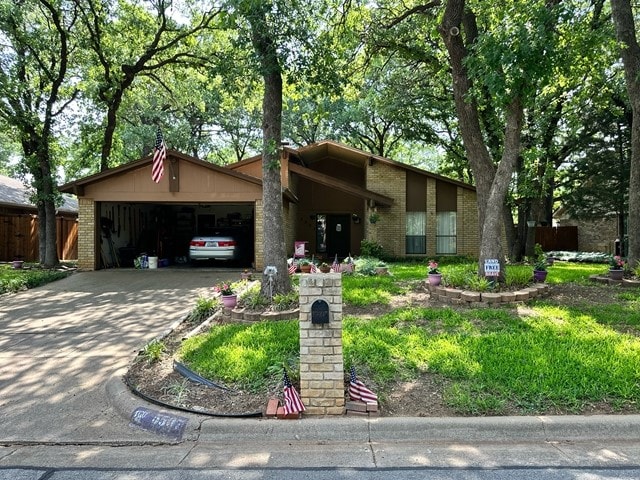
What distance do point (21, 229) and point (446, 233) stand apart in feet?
57.4

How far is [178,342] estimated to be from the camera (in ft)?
20.2

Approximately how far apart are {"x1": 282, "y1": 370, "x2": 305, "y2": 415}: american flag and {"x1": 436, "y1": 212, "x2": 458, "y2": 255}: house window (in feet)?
47.7

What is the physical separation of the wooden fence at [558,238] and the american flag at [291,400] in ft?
85.4

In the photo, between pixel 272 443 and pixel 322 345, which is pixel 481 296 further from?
pixel 272 443

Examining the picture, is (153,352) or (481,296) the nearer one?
(153,352)

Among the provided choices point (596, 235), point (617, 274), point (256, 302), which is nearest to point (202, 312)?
point (256, 302)

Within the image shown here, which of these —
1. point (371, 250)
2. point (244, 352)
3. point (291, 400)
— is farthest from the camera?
point (371, 250)

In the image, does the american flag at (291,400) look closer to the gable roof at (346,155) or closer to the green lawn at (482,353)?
the green lawn at (482,353)

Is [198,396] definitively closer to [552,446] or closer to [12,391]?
[12,391]

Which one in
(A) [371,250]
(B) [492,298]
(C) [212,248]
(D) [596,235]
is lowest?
(B) [492,298]

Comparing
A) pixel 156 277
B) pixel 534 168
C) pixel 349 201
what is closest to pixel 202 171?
pixel 156 277

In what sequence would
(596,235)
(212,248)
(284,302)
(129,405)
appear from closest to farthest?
1. (129,405)
2. (284,302)
3. (212,248)
4. (596,235)

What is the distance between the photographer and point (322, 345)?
3.98 m

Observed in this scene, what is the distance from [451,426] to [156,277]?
35.4 ft
